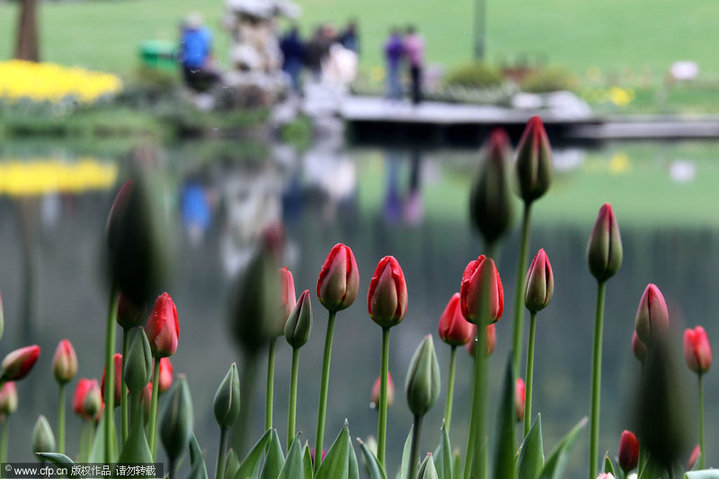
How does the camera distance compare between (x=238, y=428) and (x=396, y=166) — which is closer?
(x=238, y=428)

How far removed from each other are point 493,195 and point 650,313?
36 centimetres

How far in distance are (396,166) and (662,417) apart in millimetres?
14138

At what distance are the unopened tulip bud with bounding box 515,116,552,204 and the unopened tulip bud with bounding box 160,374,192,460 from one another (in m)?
0.39

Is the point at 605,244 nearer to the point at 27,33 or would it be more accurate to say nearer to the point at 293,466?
the point at 293,466

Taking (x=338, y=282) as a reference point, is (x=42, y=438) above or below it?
below

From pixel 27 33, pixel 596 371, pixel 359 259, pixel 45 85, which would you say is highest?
pixel 27 33

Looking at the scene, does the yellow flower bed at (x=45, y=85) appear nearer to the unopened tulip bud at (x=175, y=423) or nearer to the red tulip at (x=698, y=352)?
the red tulip at (x=698, y=352)

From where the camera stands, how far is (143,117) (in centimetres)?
2055

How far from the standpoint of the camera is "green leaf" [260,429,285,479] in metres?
1.09

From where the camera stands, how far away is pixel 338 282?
1025 mm

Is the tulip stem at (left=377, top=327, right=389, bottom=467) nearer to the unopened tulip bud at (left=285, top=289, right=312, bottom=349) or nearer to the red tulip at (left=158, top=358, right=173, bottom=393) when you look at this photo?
the unopened tulip bud at (left=285, top=289, right=312, bottom=349)

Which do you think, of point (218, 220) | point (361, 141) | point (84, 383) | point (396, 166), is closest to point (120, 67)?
point (361, 141)

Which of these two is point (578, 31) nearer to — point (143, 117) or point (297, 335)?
point (143, 117)

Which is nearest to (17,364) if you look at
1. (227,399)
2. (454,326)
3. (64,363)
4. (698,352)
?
(64,363)
